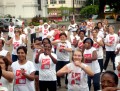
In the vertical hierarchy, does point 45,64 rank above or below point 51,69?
above

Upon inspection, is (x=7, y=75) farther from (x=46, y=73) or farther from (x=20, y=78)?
(x=46, y=73)

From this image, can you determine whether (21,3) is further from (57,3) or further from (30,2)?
(57,3)

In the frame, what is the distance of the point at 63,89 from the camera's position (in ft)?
33.8

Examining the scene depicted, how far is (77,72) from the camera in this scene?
6582 millimetres

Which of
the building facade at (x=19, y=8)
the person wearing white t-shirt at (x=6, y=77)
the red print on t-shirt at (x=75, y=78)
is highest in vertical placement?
the person wearing white t-shirt at (x=6, y=77)

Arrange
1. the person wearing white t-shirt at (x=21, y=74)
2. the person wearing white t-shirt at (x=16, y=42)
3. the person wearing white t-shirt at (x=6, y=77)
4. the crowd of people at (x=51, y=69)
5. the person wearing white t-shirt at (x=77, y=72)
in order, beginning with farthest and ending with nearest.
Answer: the person wearing white t-shirt at (x=16, y=42), the person wearing white t-shirt at (x=21, y=74), the person wearing white t-shirt at (x=77, y=72), the crowd of people at (x=51, y=69), the person wearing white t-shirt at (x=6, y=77)

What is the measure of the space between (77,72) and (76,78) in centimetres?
12

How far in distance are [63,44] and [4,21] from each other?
3075cm

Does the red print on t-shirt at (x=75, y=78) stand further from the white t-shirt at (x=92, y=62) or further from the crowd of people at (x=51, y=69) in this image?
the white t-shirt at (x=92, y=62)

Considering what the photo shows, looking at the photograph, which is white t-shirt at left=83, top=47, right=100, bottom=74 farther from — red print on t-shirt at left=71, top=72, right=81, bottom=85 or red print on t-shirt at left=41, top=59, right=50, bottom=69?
red print on t-shirt at left=71, top=72, right=81, bottom=85

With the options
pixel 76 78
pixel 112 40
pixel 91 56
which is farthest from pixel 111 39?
pixel 76 78

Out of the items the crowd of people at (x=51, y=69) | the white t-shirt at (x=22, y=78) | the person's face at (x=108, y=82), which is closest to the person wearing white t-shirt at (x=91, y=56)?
the crowd of people at (x=51, y=69)

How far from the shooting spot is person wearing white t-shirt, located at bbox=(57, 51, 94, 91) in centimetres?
637

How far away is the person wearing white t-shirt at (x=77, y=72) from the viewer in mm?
6371
